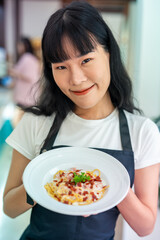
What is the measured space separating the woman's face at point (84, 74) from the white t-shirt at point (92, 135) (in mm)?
174

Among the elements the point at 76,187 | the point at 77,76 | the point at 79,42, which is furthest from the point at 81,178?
the point at 79,42

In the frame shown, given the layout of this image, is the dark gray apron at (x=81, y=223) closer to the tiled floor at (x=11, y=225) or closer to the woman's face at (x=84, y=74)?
the tiled floor at (x=11, y=225)

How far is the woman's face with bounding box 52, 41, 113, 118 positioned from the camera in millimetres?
902

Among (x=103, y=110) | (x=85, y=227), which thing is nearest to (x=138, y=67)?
(x=103, y=110)

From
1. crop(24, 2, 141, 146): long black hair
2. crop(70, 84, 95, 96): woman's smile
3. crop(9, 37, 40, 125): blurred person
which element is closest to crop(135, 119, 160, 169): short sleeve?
crop(24, 2, 141, 146): long black hair

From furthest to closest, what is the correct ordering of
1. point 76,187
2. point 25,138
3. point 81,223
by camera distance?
point 25,138, point 81,223, point 76,187

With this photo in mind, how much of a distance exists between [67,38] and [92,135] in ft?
1.39

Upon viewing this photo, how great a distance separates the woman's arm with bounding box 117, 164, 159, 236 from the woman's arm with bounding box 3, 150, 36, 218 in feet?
1.37

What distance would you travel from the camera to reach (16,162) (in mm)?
1091

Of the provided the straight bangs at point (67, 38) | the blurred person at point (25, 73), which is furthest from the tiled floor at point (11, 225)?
the blurred person at point (25, 73)

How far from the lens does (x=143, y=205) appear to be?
37.0 inches

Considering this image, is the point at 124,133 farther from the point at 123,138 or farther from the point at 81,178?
the point at 81,178

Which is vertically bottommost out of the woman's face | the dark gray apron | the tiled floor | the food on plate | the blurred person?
the blurred person

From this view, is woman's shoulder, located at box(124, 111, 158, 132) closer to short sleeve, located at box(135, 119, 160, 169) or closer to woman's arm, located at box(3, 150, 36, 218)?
short sleeve, located at box(135, 119, 160, 169)
